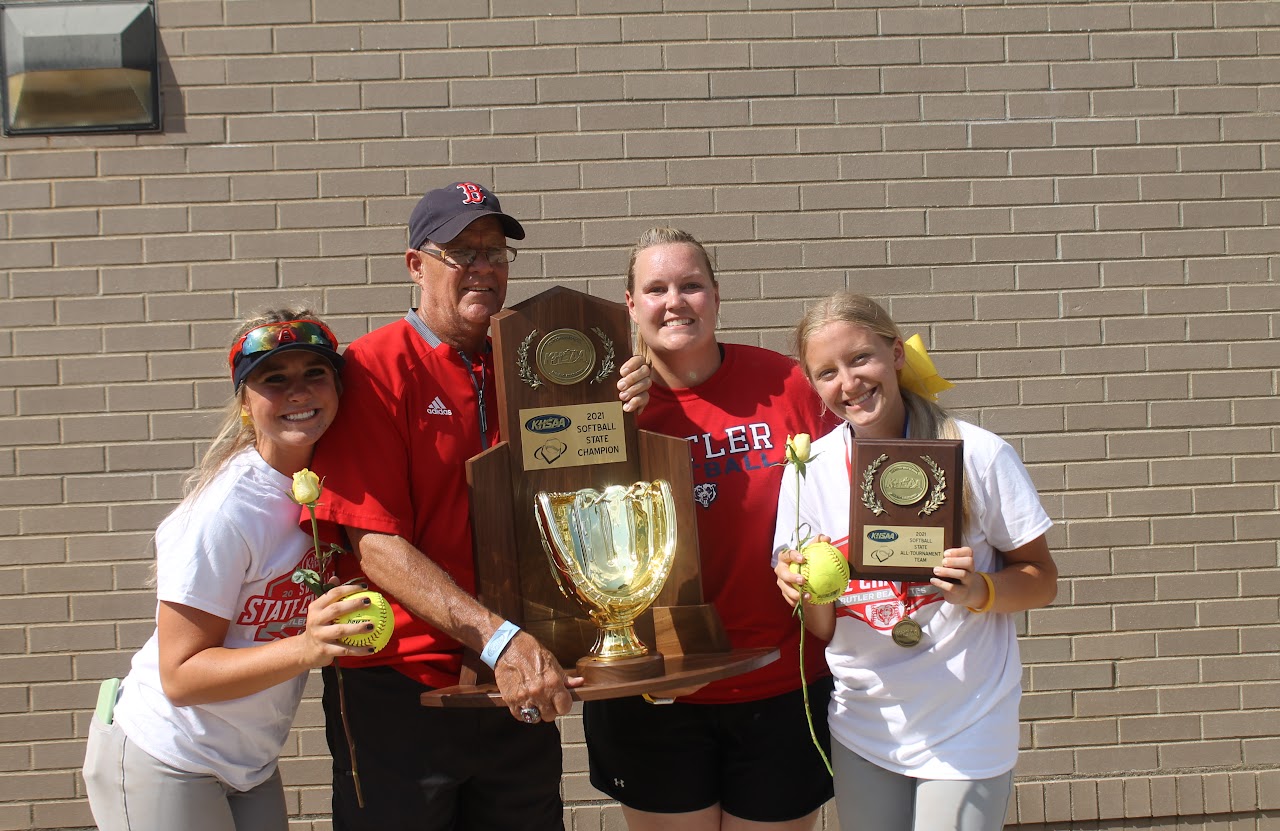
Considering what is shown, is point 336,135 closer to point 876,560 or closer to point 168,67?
point 168,67

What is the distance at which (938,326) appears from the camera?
429 centimetres

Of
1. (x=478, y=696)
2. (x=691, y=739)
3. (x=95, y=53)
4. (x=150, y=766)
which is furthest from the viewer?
(x=95, y=53)

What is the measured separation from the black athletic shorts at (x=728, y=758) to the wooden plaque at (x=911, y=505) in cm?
64

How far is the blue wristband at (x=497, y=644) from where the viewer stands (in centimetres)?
236

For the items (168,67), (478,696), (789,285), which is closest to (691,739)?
(478,696)

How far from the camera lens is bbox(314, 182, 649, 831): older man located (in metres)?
2.56

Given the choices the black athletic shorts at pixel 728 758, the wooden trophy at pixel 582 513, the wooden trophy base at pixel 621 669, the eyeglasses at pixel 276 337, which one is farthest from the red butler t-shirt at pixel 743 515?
the eyeglasses at pixel 276 337

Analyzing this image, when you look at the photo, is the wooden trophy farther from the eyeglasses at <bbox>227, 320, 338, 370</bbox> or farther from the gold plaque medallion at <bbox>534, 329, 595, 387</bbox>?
the eyeglasses at <bbox>227, 320, 338, 370</bbox>

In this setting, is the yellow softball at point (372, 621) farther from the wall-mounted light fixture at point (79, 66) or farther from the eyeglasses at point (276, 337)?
the wall-mounted light fixture at point (79, 66)

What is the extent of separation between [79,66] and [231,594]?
2.78m

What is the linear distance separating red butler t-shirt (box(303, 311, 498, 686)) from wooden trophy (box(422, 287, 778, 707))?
107 mm

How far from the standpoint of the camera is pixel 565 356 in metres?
2.72

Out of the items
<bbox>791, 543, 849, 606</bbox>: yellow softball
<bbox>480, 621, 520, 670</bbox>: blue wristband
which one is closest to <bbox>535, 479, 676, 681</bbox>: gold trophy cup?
<bbox>480, 621, 520, 670</bbox>: blue wristband

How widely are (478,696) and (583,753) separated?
2.04 metres
